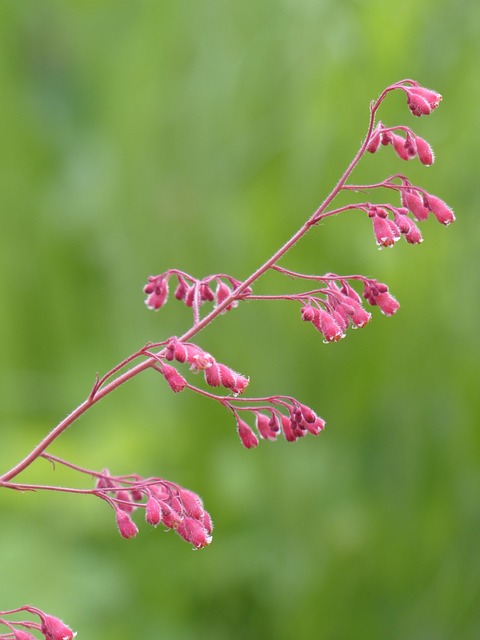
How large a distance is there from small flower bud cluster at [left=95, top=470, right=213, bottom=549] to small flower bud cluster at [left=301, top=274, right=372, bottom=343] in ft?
1.31

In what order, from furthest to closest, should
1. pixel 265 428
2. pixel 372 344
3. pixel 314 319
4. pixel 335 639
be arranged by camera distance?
pixel 372 344, pixel 335 639, pixel 265 428, pixel 314 319

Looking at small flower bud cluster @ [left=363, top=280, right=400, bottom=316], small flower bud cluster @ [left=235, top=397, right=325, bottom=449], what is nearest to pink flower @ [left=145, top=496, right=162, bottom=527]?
small flower bud cluster @ [left=235, top=397, right=325, bottom=449]

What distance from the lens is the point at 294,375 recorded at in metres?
6.55

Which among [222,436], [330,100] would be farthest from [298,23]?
[222,436]

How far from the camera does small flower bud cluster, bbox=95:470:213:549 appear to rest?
208cm

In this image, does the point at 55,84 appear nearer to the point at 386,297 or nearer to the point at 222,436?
the point at 222,436

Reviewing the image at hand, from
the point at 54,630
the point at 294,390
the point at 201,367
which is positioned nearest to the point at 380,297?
the point at 201,367

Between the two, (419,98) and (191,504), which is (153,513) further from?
(419,98)

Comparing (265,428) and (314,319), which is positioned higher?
(314,319)

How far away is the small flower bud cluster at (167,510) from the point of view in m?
2.08

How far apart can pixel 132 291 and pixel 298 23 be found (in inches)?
77.5

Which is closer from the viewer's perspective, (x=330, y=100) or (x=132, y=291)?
(x=330, y=100)

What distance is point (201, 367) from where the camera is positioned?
6.70 ft

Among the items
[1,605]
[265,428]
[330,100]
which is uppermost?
[330,100]
